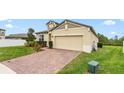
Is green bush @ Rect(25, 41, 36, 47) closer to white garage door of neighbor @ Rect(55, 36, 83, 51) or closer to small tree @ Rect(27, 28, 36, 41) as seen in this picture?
small tree @ Rect(27, 28, 36, 41)

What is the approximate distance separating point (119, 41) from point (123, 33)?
0.34 metres

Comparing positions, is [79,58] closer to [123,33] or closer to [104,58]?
[104,58]

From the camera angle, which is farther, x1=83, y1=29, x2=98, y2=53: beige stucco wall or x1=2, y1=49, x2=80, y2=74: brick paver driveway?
x1=83, y1=29, x2=98, y2=53: beige stucco wall

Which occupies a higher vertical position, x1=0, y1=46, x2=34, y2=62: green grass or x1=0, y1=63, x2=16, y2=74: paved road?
x1=0, y1=46, x2=34, y2=62: green grass

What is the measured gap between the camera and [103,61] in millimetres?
6922

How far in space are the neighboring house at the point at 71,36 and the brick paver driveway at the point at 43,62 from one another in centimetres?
39

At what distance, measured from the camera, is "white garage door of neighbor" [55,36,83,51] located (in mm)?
7457

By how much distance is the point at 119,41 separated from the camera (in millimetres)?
6730

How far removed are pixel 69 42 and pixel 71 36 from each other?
0.29 m

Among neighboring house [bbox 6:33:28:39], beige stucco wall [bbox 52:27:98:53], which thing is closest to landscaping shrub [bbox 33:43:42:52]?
neighboring house [bbox 6:33:28:39]

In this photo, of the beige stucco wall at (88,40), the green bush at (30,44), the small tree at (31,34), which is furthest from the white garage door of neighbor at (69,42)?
the small tree at (31,34)

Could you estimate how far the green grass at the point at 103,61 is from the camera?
6.68 m

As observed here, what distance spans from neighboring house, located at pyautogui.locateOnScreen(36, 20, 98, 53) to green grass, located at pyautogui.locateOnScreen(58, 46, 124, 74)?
335 mm

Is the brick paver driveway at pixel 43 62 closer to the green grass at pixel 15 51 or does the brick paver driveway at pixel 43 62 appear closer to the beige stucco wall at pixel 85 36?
the green grass at pixel 15 51
